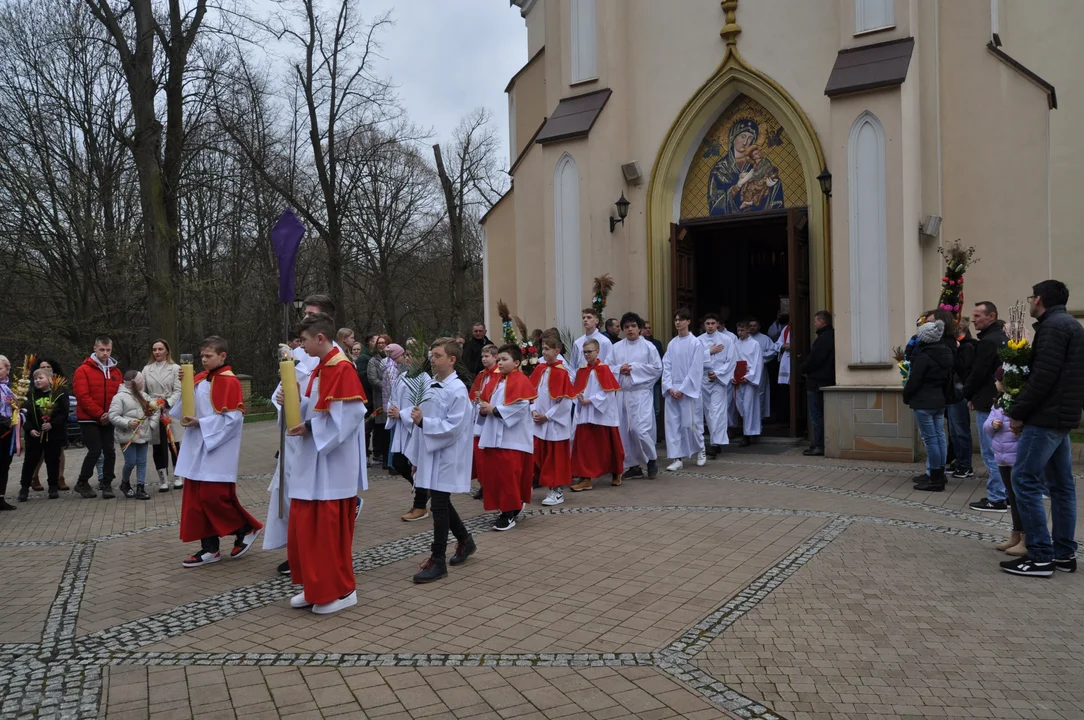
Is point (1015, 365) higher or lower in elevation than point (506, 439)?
higher

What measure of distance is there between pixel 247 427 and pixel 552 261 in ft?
36.0

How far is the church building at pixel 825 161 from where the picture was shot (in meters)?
11.4

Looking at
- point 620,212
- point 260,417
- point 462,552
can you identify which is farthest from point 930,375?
point 260,417

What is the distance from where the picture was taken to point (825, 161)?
12.7 metres

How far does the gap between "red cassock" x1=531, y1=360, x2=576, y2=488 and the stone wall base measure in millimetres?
4247

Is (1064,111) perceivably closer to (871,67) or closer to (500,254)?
(871,67)

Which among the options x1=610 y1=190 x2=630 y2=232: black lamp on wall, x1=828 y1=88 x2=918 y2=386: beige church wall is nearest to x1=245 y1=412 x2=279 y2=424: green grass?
x1=610 y1=190 x2=630 y2=232: black lamp on wall

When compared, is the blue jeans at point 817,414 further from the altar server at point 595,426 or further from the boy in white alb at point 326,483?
the boy in white alb at point 326,483

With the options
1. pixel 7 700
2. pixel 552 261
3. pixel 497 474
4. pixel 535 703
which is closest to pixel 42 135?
pixel 552 261

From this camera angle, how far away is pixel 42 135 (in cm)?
2136

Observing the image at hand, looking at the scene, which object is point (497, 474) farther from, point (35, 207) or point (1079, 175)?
point (35, 207)

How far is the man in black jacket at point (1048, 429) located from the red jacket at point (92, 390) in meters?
9.63

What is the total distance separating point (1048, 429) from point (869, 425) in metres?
5.57

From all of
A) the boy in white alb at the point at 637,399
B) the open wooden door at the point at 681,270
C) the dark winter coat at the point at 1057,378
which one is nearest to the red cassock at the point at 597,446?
the boy in white alb at the point at 637,399
